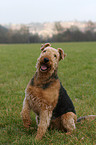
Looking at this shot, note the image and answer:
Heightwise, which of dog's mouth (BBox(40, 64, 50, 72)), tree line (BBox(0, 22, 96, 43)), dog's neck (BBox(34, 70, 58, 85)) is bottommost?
dog's neck (BBox(34, 70, 58, 85))

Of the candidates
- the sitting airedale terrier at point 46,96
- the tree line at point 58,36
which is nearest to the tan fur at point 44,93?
the sitting airedale terrier at point 46,96

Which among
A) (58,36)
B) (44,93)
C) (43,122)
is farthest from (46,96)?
(58,36)

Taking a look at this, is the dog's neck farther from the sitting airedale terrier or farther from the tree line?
the tree line

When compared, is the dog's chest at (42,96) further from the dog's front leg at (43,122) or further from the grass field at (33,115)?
the grass field at (33,115)

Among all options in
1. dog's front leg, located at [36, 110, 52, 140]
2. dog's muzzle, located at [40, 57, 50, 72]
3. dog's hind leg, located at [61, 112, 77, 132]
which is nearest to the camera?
dog's muzzle, located at [40, 57, 50, 72]


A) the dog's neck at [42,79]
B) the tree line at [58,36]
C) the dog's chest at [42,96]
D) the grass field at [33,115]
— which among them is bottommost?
the grass field at [33,115]

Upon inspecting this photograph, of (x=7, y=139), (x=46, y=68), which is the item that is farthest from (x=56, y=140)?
(x=46, y=68)

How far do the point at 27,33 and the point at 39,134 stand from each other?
233ft

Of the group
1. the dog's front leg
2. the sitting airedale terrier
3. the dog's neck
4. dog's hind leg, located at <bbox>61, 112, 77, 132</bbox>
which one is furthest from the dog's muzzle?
dog's hind leg, located at <bbox>61, 112, 77, 132</bbox>

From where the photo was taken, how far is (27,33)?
71188mm

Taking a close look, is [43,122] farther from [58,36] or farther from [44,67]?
[58,36]

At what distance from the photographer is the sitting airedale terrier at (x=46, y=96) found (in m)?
2.82

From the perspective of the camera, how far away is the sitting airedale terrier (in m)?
2.82

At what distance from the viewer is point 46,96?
111 inches
